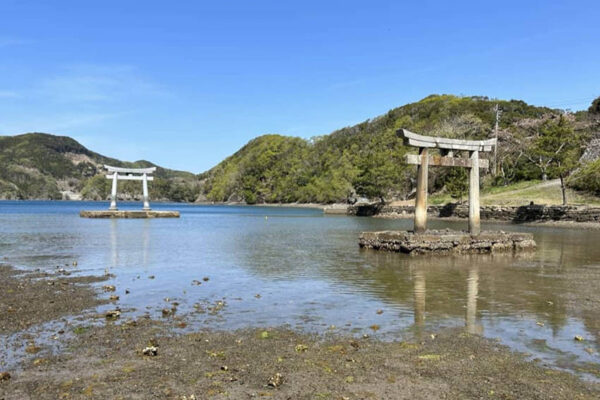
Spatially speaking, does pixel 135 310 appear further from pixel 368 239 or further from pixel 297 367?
pixel 368 239

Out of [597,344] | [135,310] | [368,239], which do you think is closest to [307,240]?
[368,239]

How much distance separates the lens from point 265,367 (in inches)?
293

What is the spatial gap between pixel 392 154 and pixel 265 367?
261 feet

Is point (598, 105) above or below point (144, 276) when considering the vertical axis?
above

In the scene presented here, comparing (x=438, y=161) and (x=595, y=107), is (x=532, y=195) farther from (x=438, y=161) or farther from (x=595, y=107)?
(x=595, y=107)

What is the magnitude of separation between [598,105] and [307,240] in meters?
72.5

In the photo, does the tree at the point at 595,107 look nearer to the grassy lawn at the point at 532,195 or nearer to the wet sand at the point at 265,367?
the grassy lawn at the point at 532,195

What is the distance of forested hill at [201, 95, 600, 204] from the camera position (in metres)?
69.1

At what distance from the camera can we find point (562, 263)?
20.5 meters

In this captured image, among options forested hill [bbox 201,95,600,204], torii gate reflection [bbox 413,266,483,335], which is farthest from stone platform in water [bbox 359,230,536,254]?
forested hill [bbox 201,95,600,204]

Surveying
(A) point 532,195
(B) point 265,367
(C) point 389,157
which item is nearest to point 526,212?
(A) point 532,195

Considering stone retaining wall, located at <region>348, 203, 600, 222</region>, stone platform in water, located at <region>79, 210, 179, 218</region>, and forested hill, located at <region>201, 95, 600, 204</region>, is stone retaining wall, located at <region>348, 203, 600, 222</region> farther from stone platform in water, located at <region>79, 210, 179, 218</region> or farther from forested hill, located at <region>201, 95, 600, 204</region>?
stone platform in water, located at <region>79, 210, 179, 218</region>

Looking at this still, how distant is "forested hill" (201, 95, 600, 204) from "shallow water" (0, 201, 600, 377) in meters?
32.5

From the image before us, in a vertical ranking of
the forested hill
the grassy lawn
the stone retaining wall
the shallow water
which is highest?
the forested hill
